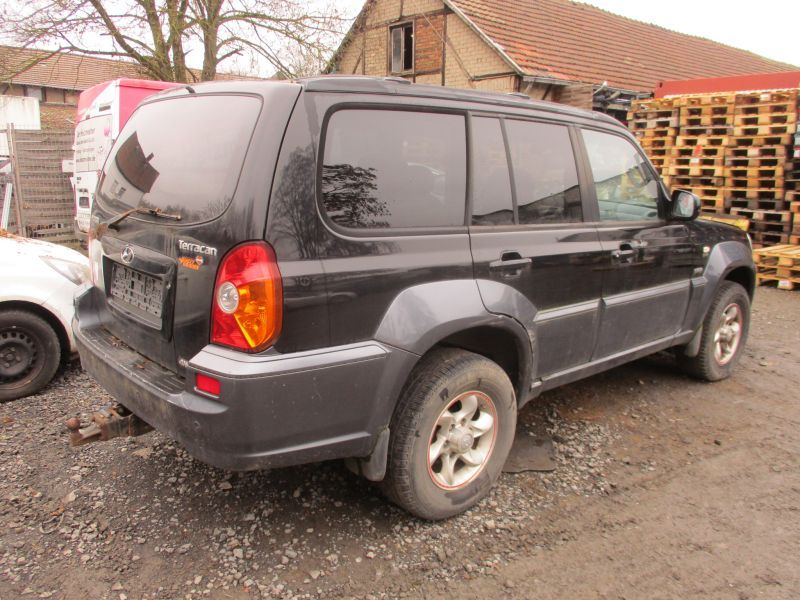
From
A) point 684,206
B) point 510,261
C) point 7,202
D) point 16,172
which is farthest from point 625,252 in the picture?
point 7,202

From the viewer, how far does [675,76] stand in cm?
1889

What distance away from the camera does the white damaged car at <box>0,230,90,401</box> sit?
3893 millimetres

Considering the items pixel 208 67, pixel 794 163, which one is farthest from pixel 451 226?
pixel 208 67

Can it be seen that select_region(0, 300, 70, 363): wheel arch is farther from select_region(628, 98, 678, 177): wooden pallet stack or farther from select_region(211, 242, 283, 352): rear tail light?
select_region(628, 98, 678, 177): wooden pallet stack

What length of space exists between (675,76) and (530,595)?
2025 cm

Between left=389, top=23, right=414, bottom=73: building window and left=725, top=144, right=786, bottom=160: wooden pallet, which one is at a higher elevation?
left=389, top=23, right=414, bottom=73: building window

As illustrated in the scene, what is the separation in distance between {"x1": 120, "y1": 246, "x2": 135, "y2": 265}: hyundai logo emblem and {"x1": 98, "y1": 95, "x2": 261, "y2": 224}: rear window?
0.66ft

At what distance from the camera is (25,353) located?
398 centimetres

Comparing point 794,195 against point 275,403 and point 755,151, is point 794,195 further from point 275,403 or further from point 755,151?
point 275,403

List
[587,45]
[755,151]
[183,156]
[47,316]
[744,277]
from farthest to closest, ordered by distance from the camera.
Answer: [587,45], [755,151], [744,277], [47,316], [183,156]

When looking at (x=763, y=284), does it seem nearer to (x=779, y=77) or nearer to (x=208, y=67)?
(x=779, y=77)

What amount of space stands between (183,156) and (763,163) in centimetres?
885

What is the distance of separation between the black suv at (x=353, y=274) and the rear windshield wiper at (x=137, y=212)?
1cm

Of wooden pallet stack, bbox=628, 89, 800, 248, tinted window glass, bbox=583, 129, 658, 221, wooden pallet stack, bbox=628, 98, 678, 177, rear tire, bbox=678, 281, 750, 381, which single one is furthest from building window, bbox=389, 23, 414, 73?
tinted window glass, bbox=583, 129, 658, 221
